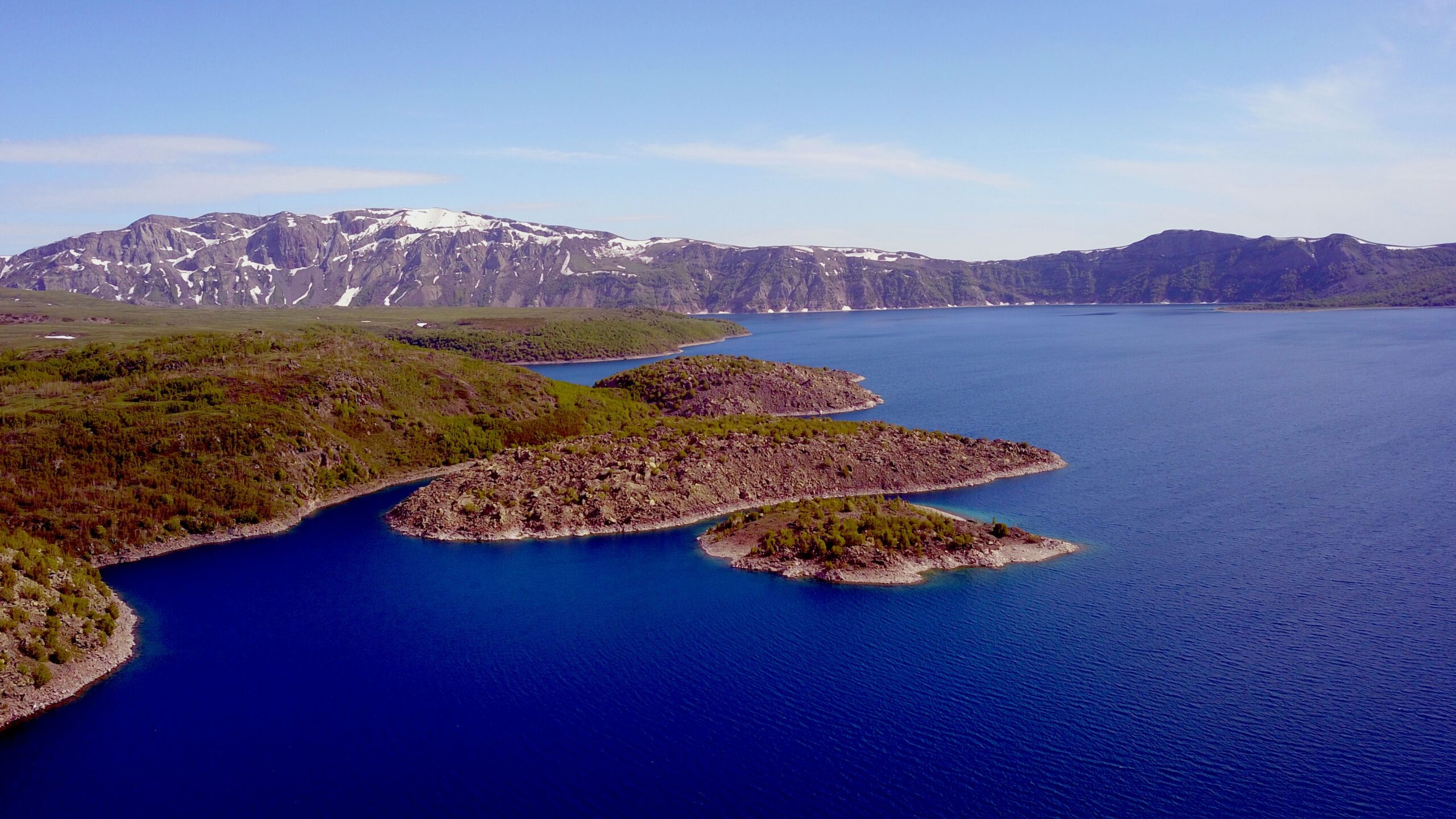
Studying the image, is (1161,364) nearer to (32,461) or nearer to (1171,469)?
(1171,469)

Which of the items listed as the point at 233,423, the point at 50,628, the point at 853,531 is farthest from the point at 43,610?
the point at 853,531

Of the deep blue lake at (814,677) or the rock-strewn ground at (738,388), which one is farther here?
the rock-strewn ground at (738,388)

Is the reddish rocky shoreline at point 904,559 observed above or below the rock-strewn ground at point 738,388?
below

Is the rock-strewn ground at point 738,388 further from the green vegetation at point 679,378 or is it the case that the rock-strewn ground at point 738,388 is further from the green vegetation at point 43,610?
the green vegetation at point 43,610

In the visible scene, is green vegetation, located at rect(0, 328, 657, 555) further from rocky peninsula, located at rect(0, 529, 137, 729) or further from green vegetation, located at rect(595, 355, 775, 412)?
rocky peninsula, located at rect(0, 529, 137, 729)

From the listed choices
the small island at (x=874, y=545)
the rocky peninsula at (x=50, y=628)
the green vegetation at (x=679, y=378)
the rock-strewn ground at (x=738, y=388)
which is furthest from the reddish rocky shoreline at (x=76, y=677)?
the green vegetation at (x=679, y=378)

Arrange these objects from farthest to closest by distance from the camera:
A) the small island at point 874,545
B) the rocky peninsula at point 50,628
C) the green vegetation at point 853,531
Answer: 1. the green vegetation at point 853,531
2. the small island at point 874,545
3. the rocky peninsula at point 50,628

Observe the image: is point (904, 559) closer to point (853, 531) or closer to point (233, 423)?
point (853, 531)

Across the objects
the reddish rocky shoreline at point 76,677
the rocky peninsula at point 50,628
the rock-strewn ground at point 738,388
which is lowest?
the reddish rocky shoreline at point 76,677
